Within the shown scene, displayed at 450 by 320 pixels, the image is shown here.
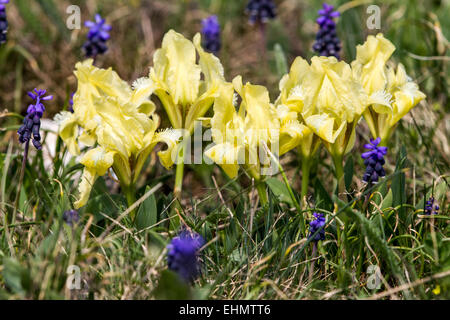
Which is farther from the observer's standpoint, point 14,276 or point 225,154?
point 225,154

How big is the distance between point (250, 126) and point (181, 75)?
1.01 ft

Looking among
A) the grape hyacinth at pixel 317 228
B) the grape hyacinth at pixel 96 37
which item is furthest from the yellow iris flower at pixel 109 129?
the grape hyacinth at pixel 96 37

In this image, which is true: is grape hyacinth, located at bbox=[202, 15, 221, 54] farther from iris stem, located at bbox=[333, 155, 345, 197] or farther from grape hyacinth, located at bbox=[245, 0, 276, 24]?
iris stem, located at bbox=[333, 155, 345, 197]

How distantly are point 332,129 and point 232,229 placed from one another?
482 mm

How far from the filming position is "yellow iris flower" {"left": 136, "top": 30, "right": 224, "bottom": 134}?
217 cm

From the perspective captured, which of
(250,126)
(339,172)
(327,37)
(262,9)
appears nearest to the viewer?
(250,126)

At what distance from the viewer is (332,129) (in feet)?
6.93

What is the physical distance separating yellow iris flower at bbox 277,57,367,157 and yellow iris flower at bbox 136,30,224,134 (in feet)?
0.88

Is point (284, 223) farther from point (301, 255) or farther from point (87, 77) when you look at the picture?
point (87, 77)

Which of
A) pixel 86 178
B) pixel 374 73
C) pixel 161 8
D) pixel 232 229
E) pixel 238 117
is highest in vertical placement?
pixel 161 8

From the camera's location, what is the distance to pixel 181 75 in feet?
7.14

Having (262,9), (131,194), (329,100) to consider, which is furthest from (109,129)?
(262,9)

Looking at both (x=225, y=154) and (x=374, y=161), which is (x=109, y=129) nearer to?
(x=225, y=154)
